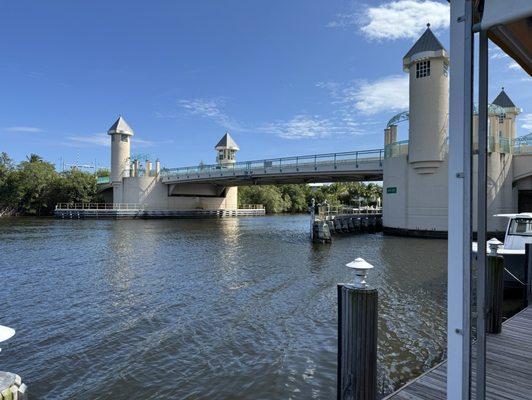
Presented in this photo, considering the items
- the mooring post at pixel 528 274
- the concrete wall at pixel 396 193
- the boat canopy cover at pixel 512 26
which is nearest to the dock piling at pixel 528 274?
the mooring post at pixel 528 274

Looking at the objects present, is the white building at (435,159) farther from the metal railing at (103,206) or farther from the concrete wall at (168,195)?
the metal railing at (103,206)

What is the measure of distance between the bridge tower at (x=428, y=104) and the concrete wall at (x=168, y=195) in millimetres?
41024

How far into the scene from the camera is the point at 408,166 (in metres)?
27.6

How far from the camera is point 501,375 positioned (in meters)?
4.36

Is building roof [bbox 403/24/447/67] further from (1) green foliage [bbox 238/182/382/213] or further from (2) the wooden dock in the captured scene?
(1) green foliage [bbox 238/182/382/213]

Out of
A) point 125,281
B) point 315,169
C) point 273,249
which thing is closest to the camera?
point 125,281

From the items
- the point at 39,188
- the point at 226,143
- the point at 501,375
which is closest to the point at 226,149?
the point at 226,143

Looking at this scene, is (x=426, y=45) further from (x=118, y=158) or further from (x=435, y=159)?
(x=118, y=158)

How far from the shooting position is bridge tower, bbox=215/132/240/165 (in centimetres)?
6500

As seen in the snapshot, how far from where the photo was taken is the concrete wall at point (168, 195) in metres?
56.3

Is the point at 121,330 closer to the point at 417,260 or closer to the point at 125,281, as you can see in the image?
the point at 125,281

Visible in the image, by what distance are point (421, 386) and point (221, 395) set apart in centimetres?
274

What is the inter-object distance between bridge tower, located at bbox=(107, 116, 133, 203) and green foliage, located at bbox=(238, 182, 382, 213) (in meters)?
28.5

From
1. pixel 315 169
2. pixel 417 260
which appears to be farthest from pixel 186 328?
pixel 315 169
